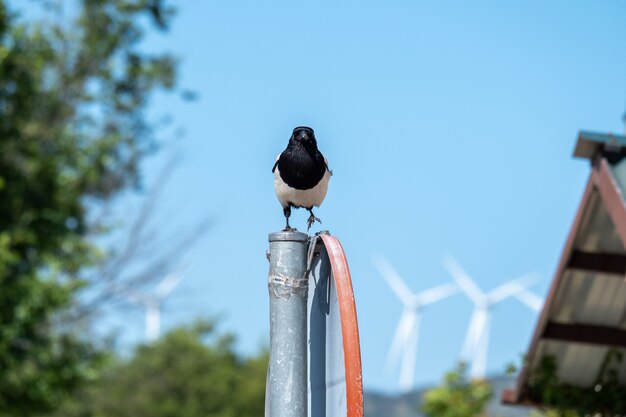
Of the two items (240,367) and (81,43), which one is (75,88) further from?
(240,367)

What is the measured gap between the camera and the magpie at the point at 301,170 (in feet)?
13.7

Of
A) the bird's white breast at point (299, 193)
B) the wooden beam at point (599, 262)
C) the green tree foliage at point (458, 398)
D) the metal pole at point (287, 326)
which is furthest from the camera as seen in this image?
the green tree foliage at point (458, 398)

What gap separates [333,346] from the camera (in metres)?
3.15

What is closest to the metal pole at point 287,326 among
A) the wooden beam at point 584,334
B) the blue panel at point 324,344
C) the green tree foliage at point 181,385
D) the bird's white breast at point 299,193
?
the blue panel at point 324,344

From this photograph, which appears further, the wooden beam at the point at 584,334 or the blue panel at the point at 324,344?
the wooden beam at the point at 584,334

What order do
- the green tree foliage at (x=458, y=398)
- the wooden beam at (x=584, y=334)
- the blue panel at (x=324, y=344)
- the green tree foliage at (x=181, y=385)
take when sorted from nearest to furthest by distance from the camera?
1. the blue panel at (x=324, y=344)
2. the wooden beam at (x=584, y=334)
3. the green tree foliage at (x=458, y=398)
4. the green tree foliage at (x=181, y=385)

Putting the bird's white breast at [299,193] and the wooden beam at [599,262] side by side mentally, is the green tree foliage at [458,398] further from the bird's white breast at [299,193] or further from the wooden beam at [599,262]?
the bird's white breast at [299,193]

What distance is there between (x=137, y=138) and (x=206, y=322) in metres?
35.2

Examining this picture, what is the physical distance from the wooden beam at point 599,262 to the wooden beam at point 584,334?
69 cm

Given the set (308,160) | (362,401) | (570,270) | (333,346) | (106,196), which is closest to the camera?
(362,401)

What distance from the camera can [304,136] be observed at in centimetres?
424

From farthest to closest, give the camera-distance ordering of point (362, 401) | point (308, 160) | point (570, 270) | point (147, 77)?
point (147, 77) < point (570, 270) < point (308, 160) < point (362, 401)

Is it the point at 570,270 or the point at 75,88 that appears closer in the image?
the point at 570,270

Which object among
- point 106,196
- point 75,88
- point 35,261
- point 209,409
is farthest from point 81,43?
point 209,409
